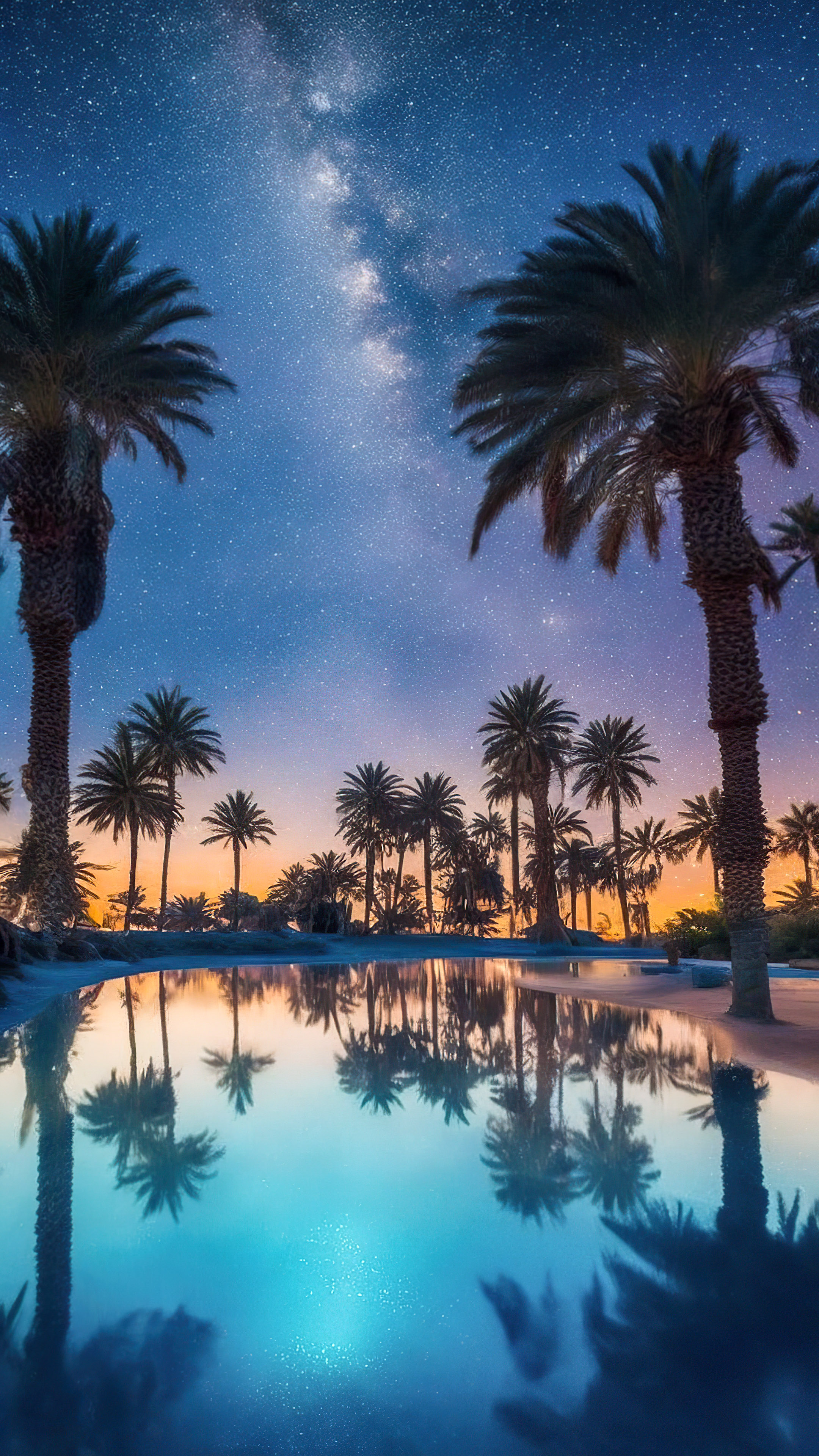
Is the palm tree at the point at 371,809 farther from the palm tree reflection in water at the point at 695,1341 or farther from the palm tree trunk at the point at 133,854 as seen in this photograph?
the palm tree reflection in water at the point at 695,1341

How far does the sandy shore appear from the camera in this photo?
8.02 metres

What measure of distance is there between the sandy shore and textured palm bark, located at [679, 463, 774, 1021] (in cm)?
133

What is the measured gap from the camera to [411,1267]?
2.82 metres

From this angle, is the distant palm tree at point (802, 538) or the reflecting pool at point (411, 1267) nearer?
the reflecting pool at point (411, 1267)

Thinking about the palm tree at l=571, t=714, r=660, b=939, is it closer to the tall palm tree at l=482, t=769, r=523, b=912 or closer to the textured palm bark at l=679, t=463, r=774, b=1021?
the tall palm tree at l=482, t=769, r=523, b=912

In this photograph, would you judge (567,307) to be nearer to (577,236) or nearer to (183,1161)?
(577,236)

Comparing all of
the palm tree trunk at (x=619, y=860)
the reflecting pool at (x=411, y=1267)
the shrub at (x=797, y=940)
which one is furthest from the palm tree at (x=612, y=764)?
the reflecting pool at (x=411, y=1267)

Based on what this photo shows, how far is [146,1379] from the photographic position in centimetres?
216

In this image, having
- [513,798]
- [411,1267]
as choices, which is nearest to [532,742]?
[513,798]

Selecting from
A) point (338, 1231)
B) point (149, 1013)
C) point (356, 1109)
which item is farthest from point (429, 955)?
point (338, 1231)

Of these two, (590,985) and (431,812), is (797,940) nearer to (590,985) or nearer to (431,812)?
(590,985)

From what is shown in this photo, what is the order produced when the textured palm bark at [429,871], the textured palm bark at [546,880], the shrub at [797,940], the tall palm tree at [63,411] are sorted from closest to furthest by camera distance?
1. the tall palm tree at [63,411]
2. the shrub at [797,940]
3. the textured palm bark at [546,880]
4. the textured palm bark at [429,871]

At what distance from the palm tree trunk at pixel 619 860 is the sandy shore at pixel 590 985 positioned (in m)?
7.25

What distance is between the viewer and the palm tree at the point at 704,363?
392 inches
